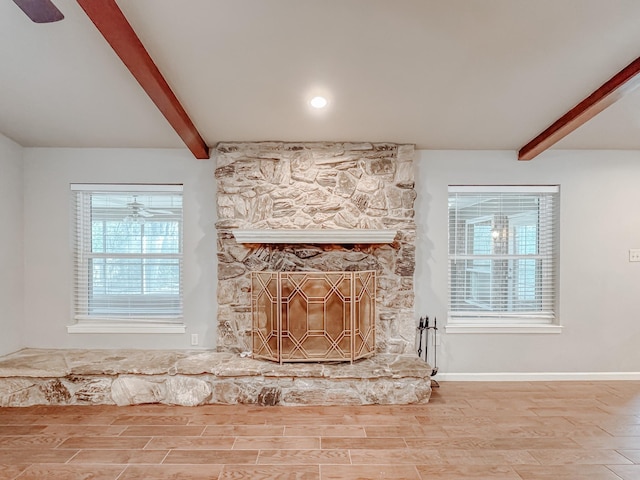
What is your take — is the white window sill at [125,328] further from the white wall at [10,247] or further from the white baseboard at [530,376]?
the white baseboard at [530,376]

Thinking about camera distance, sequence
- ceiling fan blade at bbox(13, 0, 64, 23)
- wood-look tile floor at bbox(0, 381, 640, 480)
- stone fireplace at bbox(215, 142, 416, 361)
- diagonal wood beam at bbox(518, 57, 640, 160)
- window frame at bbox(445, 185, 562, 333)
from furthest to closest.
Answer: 1. window frame at bbox(445, 185, 562, 333)
2. stone fireplace at bbox(215, 142, 416, 361)
3. diagonal wood beam at bbox(518, 57, 640, 160)
4. wood-look tile floor at bbox(0, 381, 640, 480)
5. ceiling fan blade at bbox(13, 0, 64, 23)

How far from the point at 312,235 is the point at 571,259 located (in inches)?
106

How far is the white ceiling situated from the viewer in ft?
7.55

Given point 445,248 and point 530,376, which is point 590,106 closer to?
point 445,248

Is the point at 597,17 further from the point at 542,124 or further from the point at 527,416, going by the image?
the point at 527,416

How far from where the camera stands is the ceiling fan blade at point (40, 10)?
2.05 metres

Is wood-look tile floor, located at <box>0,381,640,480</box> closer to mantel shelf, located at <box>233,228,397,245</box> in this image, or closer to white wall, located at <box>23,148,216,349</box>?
white wall, located at <box>23,148,216,349</box>

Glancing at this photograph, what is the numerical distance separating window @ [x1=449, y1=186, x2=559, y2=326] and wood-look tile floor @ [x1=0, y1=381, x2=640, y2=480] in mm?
943

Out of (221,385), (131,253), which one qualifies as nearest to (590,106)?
(221,385)

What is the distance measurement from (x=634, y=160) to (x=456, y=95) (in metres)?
2.34

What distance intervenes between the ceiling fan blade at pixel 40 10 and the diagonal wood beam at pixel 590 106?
3.63 m

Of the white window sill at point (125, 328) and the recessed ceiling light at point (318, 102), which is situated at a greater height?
the recessed ceiling light at point (318, 102)

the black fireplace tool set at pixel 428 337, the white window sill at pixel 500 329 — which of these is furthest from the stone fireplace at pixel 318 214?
the white window sill at pixel 500 329

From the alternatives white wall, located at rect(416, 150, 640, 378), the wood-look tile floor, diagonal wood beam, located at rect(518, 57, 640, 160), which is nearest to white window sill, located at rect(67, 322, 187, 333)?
the wood-look tile floor
